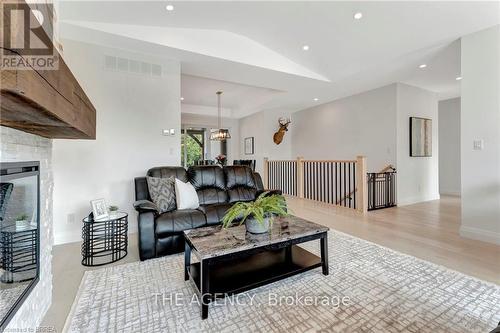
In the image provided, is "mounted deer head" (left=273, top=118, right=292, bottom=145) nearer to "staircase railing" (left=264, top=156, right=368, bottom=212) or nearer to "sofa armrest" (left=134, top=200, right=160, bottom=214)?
"staircase railing" (left=264, top=156, right=368, bottom=212)

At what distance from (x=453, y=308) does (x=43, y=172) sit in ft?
10.00

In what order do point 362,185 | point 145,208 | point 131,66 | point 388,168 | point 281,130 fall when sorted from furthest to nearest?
point 281,130
point 388,168
point 362,185
point 131,66
point 145,208

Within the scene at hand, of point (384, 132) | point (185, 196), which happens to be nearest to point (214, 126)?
point (384, 132)

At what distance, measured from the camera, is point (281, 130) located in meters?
7.34

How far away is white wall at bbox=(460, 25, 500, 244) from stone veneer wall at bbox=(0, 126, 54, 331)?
4.45m

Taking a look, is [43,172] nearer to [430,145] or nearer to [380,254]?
[380,254]

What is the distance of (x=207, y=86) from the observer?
581 cm

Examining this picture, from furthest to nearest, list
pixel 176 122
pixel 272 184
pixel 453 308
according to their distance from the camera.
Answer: pixel 272 184 → pixel 176 122 → pixel 453 308

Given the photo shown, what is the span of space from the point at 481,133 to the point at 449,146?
4.34 m

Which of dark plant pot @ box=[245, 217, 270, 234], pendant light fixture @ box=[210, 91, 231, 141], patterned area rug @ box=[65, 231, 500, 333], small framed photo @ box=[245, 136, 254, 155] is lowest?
patterned area rug @ box=[65, 231, 500, 333]

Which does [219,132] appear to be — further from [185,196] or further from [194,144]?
[185,196]

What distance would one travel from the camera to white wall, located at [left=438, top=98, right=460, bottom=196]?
625cm

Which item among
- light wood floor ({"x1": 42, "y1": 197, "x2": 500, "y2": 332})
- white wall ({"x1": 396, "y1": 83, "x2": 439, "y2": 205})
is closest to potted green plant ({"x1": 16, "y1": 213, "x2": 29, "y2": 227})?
light wood floor ({"x1": 42, "y1": 197, "x2": 500, "y2": 332})

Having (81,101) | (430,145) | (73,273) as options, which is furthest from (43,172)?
(430,145)
